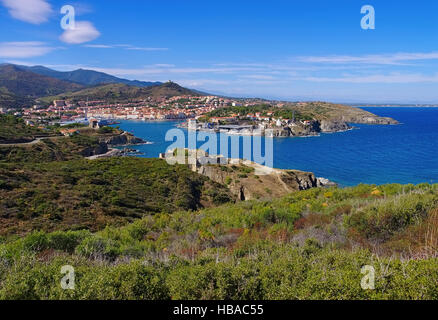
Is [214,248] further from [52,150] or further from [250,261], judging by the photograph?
[52,150]

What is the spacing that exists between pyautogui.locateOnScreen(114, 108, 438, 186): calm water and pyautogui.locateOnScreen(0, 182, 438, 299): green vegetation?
27.3 meters

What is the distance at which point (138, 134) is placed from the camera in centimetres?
7519

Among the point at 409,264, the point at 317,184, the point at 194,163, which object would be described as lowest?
the point at 317,184

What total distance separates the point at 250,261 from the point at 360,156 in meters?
48.2

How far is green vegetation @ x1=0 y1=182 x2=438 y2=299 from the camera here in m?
3.55

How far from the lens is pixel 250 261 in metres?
4.60

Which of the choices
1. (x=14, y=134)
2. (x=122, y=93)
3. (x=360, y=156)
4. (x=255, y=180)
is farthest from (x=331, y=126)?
(x=122, y=93)

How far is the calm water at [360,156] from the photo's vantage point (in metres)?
35.6

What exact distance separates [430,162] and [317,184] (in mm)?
24238

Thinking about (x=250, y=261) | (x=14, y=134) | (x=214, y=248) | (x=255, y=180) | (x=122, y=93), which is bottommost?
(x=255, y=180)

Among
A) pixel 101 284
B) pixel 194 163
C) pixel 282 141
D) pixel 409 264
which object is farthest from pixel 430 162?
pixel 101 284

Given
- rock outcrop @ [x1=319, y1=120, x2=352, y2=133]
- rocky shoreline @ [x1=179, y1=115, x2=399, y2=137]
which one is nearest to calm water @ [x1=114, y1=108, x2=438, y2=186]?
rocky shoreline @ [x1=179, y1=115, x2=399, y2=137]

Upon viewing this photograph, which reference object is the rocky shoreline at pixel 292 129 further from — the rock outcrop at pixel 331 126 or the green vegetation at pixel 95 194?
the green vegetation at pixel 95 194
